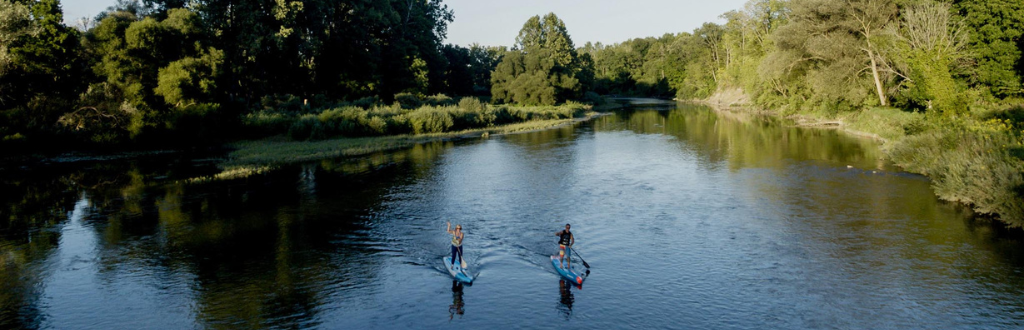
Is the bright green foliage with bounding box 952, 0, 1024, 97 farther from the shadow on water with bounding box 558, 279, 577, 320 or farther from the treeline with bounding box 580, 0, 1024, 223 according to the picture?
the shadow on water with bounding box 558, 279, 577, 320

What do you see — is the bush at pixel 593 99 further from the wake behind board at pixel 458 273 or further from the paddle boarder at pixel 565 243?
the wake behind board at pixel 458 273

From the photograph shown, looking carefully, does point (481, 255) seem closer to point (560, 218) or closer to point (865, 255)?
point (560, 218)

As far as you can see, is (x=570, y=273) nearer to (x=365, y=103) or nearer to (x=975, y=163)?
(x=975, y=163)

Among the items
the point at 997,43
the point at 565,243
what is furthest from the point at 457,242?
the point at 997,43

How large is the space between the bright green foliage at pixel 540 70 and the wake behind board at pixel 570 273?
77652mm

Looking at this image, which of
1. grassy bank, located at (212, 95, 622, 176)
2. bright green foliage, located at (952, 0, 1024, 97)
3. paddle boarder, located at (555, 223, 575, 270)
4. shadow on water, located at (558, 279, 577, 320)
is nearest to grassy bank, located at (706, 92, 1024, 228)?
bright green foliage, located at (952, 0, 1024, 97)

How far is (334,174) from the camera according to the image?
36.5 metres

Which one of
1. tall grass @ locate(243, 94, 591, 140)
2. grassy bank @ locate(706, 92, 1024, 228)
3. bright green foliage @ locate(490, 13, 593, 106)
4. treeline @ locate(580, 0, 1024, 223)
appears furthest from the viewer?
bright green foliage @ locate(490, 13, 593, 106)

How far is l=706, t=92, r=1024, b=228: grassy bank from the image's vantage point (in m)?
21.7

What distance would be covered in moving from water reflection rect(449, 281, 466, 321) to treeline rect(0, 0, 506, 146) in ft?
125

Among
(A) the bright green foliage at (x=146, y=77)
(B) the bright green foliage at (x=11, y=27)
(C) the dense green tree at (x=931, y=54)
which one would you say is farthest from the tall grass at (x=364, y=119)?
(C) the dense green tree at (x=931, y=54)

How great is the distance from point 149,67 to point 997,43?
62.7 m

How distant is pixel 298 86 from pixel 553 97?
132 ft

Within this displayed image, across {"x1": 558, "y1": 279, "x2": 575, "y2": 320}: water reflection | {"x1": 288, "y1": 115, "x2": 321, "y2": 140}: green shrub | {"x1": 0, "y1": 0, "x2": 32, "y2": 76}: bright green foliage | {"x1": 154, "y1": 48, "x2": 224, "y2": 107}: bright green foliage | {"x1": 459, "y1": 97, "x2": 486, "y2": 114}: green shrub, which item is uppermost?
{"x1": 0, "y1": 0, "x2": 32, "y2": 76}: bright green foliage
